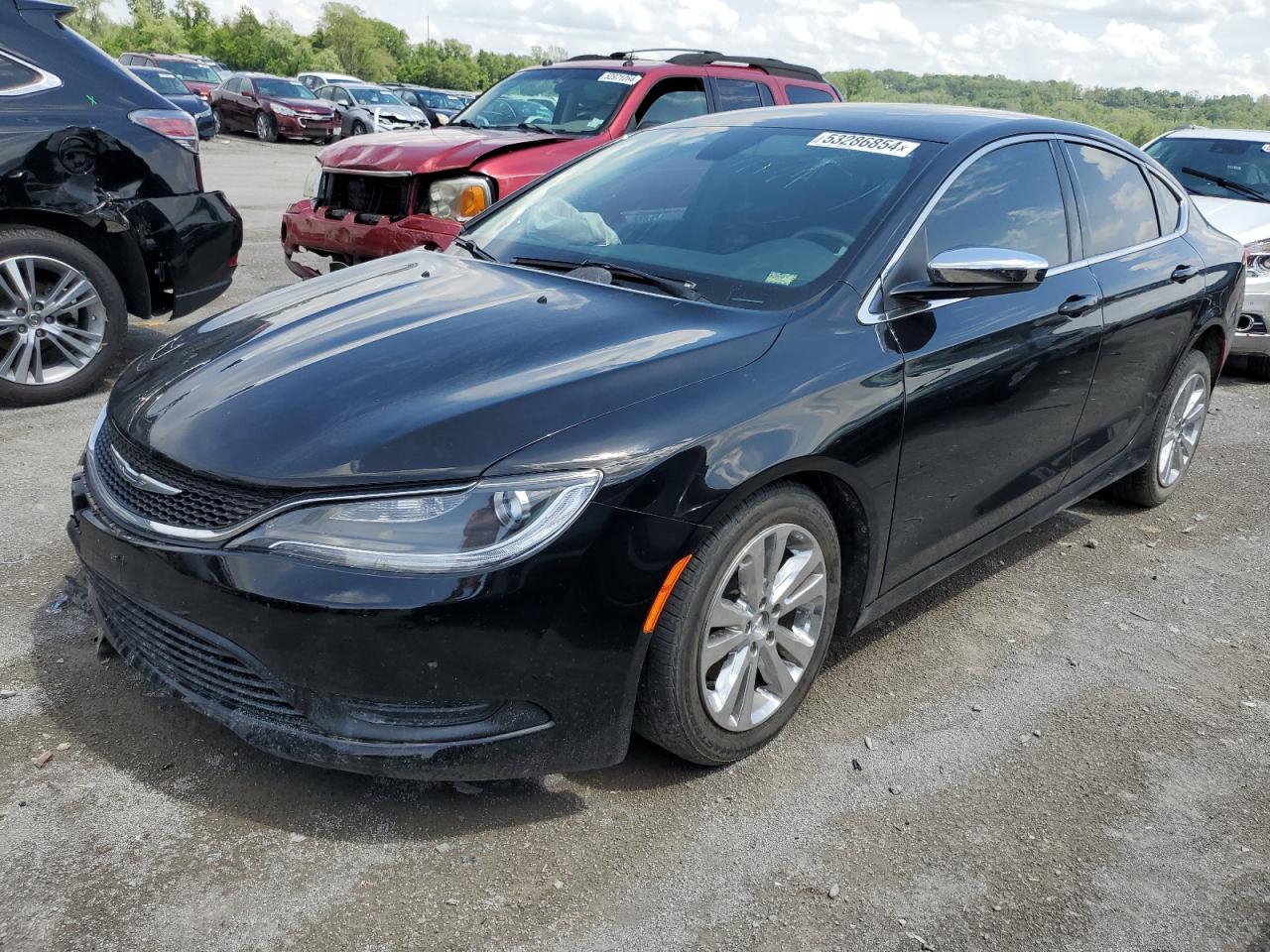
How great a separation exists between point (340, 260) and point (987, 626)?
14.8ft

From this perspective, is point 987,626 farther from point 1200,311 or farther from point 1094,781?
point 1200,311

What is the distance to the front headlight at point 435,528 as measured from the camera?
237 cm

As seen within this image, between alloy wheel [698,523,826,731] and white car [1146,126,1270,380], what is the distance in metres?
5.73

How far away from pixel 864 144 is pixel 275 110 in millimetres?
27734

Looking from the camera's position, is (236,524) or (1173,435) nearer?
(236,524)

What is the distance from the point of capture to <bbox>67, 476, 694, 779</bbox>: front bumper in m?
2.37

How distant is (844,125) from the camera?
12.4 ft

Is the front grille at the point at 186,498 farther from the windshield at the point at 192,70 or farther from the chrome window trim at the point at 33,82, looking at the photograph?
the windshield at the point at 192,70

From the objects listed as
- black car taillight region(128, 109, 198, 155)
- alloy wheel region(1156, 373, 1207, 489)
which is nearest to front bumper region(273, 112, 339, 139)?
black car taillight region(128, 109, 198, 155)

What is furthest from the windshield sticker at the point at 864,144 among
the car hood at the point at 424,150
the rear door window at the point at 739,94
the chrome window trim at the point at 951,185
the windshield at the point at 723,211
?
the rear door window at the point at 739,94

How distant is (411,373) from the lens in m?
2.77

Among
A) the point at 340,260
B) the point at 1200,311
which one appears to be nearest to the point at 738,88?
the point at 340,260

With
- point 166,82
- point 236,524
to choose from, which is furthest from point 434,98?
point 236,524

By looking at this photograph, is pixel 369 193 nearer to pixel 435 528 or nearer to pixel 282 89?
pixel 435 528
